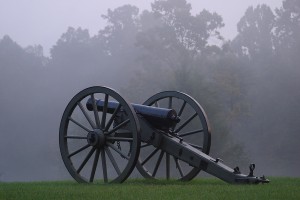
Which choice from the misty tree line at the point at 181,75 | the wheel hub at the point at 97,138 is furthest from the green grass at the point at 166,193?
the misty tree line at the point at 181,75

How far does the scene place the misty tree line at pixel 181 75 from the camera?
3678 centimetres

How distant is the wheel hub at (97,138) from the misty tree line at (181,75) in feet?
58.7

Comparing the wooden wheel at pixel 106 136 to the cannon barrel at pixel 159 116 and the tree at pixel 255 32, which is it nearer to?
the cannon barrel at pixel 159 116

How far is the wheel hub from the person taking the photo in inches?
403

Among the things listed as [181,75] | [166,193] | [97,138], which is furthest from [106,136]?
[181,75]

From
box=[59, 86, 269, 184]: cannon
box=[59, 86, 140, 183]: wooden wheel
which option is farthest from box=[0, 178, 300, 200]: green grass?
box=[59, 86, 140, 183]: wooden wheel

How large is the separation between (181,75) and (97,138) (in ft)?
63.6

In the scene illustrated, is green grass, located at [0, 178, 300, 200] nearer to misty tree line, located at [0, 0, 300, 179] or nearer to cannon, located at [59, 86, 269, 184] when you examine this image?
cannon, located at [59, 86, 269, 184]

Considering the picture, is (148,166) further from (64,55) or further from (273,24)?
(64,55)

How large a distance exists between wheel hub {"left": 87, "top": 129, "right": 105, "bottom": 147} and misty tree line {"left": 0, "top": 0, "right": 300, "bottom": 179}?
A: 17.9 meters

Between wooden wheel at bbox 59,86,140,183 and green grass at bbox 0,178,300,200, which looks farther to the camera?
wooden wheel at bbox 59,86,140,183

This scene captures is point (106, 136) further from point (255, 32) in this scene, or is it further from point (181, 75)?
point (255, 32)

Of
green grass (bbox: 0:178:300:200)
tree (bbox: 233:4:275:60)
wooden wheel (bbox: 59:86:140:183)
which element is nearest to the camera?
green grass (bbox: 0:178:300:200)

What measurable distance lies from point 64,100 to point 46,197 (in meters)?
55.5
